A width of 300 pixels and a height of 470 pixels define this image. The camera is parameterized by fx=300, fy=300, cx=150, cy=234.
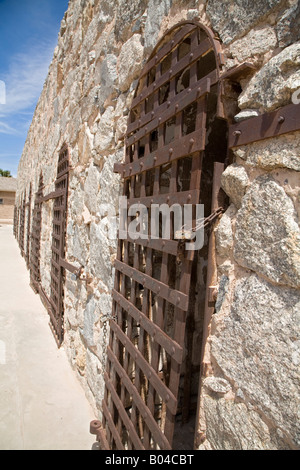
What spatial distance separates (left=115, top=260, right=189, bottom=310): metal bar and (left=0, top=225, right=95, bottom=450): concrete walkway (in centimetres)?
129

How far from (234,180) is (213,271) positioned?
1.20ft

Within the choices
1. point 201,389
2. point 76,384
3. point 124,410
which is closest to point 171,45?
point 201,389

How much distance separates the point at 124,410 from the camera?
1.76 metres

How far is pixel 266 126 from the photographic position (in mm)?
967

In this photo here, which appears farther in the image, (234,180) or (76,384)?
(76,384)

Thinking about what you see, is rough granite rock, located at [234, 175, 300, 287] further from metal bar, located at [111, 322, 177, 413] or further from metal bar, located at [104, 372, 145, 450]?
metal bar, located at [104, 372, 145, 450]

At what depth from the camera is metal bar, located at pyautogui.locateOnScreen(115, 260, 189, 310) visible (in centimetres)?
128

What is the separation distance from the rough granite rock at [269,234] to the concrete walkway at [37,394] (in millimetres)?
1896

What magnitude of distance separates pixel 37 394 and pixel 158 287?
6.05 feet

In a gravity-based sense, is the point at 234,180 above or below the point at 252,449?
above

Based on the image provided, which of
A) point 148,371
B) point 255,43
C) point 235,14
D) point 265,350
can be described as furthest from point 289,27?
point 148,371

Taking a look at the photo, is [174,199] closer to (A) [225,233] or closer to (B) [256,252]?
(A) [225,233]

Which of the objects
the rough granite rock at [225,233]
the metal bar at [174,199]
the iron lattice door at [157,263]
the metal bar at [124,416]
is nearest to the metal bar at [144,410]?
the iron lattice door at [157,263]
